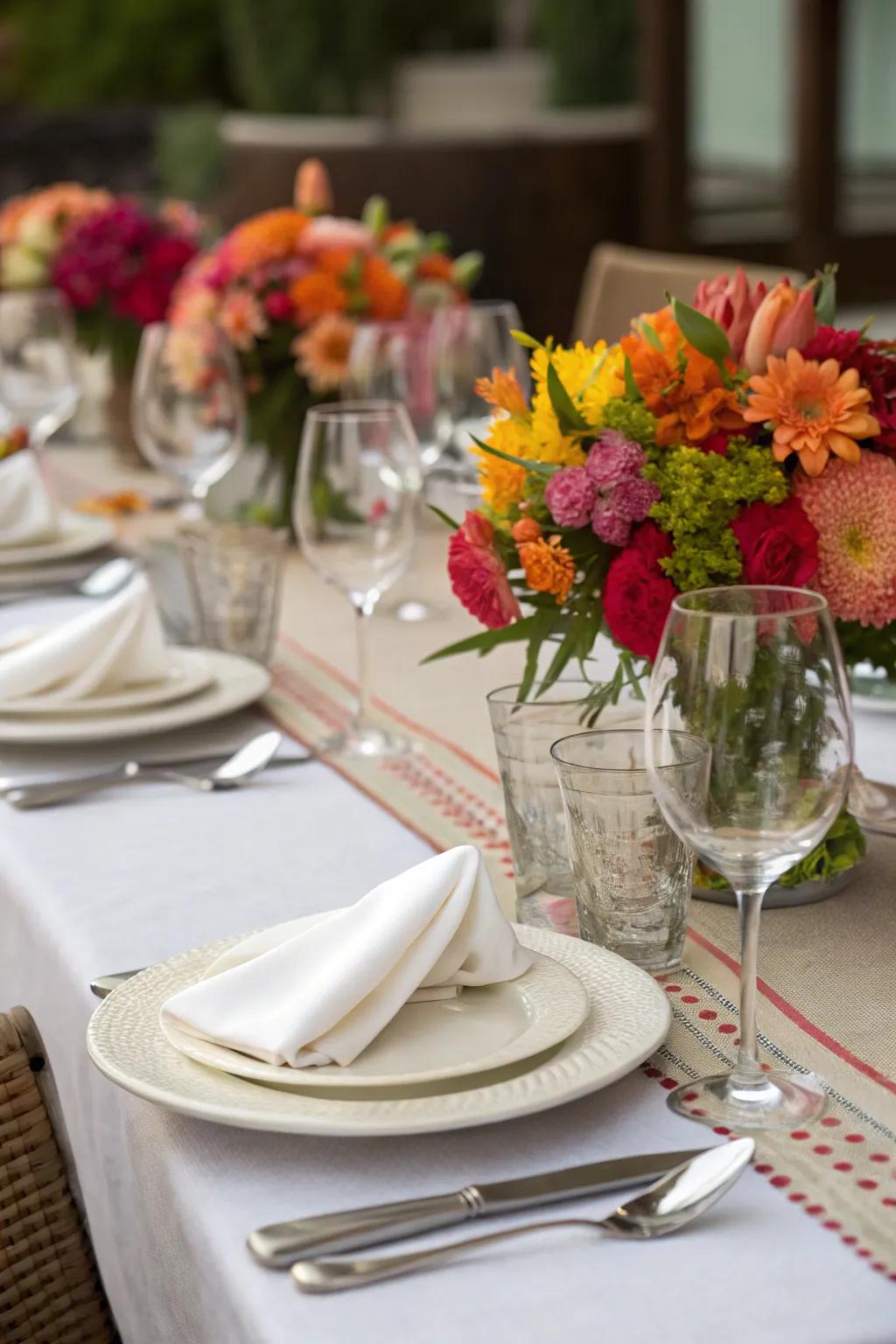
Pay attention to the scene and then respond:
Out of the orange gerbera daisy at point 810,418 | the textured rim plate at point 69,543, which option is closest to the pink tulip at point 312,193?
the textured rim plate at point 69,543

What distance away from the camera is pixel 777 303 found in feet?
3.25

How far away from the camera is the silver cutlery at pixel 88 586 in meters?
1.78

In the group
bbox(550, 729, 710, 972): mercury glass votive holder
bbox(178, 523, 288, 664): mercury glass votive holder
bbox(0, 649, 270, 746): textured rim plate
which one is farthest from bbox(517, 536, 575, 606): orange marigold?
bbox(178, 523, 288, 664): mercury glass votive holder

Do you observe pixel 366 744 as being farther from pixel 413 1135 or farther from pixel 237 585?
pixel 413 1135

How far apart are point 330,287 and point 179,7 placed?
14.6 metres

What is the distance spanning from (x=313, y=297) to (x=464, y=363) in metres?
0.25

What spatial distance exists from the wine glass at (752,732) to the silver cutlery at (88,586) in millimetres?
1128

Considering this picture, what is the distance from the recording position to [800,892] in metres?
0.99

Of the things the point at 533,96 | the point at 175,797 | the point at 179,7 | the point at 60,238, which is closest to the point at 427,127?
the point at 533,96

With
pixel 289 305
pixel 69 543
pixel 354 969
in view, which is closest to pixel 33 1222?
pixel 354 969

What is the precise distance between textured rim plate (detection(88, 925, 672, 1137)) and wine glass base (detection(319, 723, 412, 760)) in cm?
48

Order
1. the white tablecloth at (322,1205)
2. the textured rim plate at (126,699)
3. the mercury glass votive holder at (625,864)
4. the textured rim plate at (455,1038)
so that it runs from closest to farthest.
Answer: the white tablecloth at (322,1205), the textured rim plate at (455,1038), the mercury glass votive holder at (625,864), the textured rim plate at (126,699)

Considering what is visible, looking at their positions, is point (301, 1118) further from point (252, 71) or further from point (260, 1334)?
point (252, 71)

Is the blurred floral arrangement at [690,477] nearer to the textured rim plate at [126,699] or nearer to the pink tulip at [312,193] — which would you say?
the textured rim plate at [126,699]
